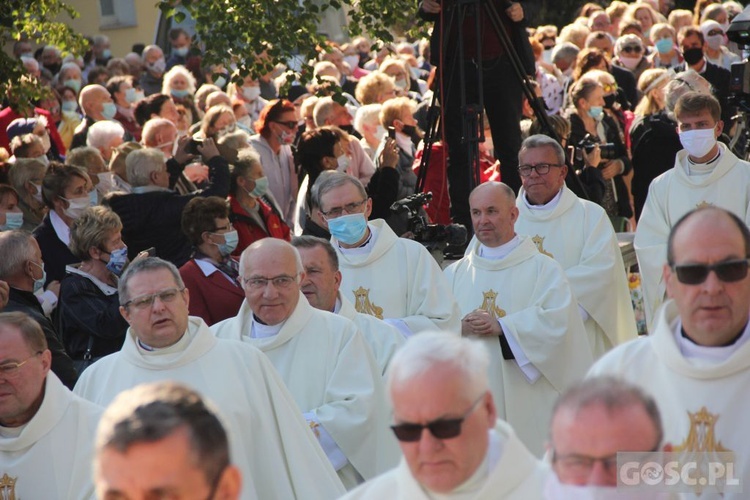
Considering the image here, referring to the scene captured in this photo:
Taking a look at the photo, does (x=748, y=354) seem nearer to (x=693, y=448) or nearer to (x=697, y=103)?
(x=693, y=448)

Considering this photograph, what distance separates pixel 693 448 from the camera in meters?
4.48

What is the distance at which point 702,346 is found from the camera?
446 centimetres

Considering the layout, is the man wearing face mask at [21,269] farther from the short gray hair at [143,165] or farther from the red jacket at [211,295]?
the short gray hair at [143,165]

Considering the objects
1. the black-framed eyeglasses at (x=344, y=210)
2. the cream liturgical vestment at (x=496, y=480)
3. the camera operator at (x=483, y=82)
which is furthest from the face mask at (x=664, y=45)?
the cream liturgical vestment at (x=496, y=480)

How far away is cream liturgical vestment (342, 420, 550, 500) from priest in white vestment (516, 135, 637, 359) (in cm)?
475

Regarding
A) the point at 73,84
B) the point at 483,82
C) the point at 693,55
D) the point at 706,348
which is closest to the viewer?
the point at 706,348

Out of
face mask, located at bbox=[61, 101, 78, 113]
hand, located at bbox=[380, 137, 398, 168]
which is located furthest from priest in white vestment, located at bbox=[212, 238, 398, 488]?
face mask, located at bbox=[61, 101, 78, 113]

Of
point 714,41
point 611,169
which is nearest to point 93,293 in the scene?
point 611,169

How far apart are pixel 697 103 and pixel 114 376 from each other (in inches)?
173

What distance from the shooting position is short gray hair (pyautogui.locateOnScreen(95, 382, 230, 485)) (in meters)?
3.01

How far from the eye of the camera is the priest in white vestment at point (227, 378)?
5.67 m

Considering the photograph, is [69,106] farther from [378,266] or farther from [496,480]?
[496,480]

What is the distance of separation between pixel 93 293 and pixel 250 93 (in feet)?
25.2

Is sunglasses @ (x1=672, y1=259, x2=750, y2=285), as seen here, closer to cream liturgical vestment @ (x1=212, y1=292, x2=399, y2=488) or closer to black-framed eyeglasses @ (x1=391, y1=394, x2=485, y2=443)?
black-framed eyeglasses @ (x1=391, y1=394, x2=485, y2=443)
